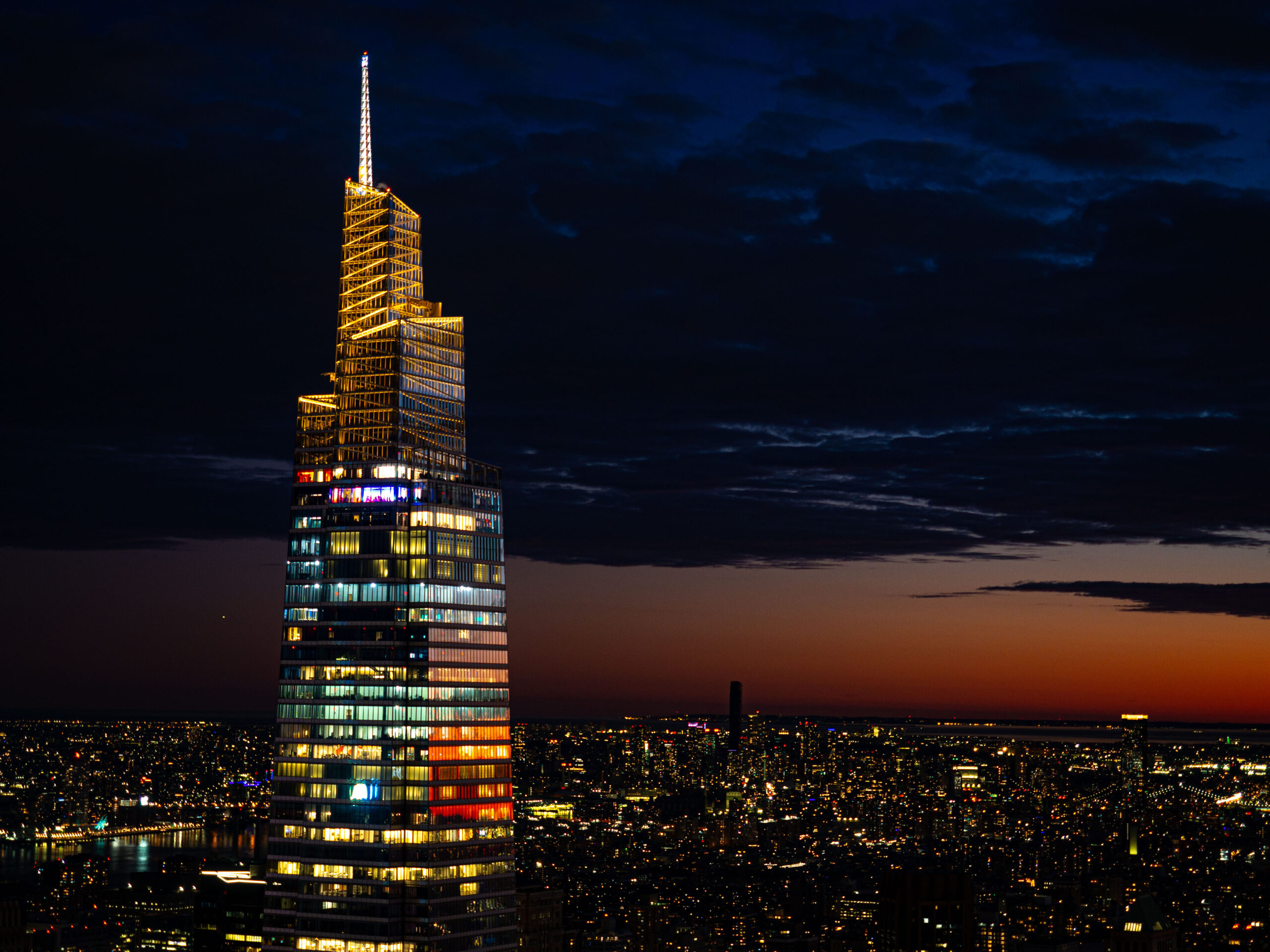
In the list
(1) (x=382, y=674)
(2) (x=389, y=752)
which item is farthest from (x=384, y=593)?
(2) (x=389, y=752)

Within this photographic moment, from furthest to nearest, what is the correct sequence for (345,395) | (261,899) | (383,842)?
(261,899) < (345,395) < (383,842)

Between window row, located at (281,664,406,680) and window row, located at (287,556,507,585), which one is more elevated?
window row, located at (287,556,507,585)

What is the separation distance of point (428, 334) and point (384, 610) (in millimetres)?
23491

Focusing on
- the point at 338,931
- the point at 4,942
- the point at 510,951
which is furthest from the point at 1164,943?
the point at 4,942

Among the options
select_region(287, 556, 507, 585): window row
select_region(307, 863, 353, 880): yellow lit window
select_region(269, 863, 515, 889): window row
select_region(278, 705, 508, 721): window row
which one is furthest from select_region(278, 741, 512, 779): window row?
select_region(287, 556, 507, 585): window row

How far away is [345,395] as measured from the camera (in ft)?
464

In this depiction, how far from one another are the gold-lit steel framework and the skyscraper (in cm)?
25

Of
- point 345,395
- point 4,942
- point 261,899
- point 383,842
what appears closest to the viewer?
point 383,842

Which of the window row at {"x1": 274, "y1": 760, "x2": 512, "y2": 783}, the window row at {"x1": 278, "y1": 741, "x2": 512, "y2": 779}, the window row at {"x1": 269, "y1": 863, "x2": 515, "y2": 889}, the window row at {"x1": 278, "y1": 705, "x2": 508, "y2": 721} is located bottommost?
the window row at {"x1": 269, "y1": 863, "x2": 515, "y2": 889}

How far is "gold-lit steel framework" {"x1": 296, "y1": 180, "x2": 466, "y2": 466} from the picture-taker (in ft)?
457

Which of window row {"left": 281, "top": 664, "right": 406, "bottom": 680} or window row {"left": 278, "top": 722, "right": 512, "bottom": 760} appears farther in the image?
window row {"left": 281, "top": 664, "right": 406, "bottom": 680}

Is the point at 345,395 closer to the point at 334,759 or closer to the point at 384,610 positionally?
the point at 384,610

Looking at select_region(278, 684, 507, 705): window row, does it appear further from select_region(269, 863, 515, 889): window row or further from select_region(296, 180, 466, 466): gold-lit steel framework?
select_region(296, 180, 466, 466): gold-lit steel framework

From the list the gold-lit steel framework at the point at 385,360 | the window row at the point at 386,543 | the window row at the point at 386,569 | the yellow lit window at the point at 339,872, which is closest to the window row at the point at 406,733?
the yellow lit window at the point at 339,872
